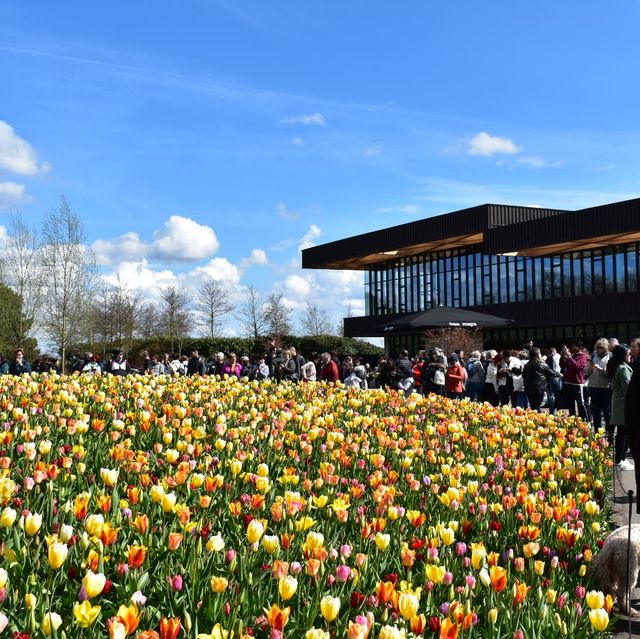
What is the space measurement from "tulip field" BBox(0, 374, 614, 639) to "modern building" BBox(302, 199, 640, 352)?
26.4 meters

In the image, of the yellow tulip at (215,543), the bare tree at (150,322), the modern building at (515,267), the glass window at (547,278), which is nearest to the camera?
the yellow tulip at (215,543)

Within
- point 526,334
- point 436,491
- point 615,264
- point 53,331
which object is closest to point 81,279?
point 53,331

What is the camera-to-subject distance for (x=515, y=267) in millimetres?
45812

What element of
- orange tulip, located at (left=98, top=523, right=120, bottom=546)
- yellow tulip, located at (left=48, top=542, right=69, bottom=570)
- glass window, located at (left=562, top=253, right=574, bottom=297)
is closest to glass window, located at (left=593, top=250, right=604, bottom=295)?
glass window, located at (left=562, top=253, right=574, bottom=297)

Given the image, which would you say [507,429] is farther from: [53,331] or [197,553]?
[53,331]

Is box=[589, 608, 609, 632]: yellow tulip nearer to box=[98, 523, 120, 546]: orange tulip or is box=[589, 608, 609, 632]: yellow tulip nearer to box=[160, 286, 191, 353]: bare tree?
box=[98, 523, 120, 546]: orange tulip

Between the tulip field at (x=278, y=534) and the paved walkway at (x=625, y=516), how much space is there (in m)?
0.30

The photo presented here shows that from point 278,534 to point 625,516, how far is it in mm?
4600

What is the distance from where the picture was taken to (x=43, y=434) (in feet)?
20.2

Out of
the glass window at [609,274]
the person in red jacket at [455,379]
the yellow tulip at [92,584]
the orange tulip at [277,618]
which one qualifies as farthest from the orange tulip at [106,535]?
the glass window at [609,274]

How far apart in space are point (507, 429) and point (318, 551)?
602cm

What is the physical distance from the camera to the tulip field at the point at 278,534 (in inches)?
113

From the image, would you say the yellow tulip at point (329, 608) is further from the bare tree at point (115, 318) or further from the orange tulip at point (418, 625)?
the bare tree at point (115, 318)

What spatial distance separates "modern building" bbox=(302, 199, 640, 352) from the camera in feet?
125
